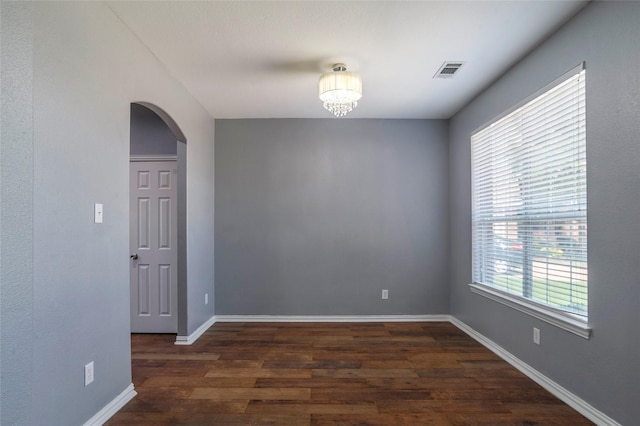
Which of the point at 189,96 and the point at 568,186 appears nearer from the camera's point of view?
the point at 568,186

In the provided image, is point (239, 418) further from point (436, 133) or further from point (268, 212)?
point (436, 133)

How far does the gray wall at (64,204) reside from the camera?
1395 millimetres

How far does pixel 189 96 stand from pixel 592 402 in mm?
4218

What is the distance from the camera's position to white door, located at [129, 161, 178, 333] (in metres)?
3.92

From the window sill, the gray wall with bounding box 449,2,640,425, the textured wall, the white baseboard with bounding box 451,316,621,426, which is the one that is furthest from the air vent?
the textured wall

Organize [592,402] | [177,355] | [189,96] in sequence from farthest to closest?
[189,96], [177,355], [592,402]

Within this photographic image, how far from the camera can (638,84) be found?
1.82 m

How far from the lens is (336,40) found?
98.0 inches

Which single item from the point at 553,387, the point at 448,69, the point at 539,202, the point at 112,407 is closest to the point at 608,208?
the point at 539,202

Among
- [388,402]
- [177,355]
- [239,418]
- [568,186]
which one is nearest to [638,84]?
[568,186]

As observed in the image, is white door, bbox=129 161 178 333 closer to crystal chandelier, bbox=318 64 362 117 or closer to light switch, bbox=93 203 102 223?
light switch, bbox=93 203 102 223

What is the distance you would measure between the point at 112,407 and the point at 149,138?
2.90 m

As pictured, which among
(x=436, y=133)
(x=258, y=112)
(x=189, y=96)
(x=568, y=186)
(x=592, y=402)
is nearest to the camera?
(x=592, y=402)

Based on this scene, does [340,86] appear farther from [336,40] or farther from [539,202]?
[539,202]
